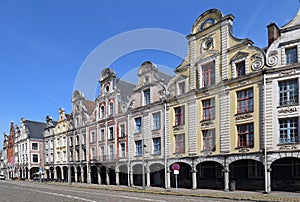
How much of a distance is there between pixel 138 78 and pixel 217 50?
38.1 ft

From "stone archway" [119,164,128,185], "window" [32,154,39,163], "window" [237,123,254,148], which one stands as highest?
"window" [237,123,254,148]

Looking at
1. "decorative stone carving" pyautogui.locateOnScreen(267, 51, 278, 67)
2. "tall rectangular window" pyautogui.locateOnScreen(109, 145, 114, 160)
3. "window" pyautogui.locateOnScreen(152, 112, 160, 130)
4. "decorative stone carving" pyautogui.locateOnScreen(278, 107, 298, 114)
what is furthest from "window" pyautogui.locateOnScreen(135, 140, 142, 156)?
"decorative stone carving" pyautogui.locateOnScreen(267, 51, 278, 67)

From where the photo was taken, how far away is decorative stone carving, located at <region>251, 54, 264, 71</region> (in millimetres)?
24984

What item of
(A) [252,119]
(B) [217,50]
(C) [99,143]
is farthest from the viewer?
(C) [99,143]

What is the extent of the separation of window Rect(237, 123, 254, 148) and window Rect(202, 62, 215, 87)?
5167mm

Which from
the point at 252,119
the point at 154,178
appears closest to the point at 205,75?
the point at 252,119

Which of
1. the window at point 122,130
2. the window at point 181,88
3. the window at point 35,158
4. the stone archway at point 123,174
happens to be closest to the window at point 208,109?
the window at point 181,88

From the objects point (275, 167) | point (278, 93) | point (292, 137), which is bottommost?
point (275, 167)

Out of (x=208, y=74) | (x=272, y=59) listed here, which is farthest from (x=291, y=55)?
(x=208, y=74)

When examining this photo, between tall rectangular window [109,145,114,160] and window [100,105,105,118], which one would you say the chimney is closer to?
tall rectangular window [109,145,114,160]

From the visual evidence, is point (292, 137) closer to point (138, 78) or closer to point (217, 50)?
point (217, 50)

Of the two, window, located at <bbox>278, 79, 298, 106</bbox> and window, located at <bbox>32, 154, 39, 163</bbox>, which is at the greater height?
window, located at <bbox>278, 79, 298, 106</bbox>

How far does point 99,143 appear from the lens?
43.3 meters

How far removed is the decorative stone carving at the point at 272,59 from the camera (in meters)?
24.3
